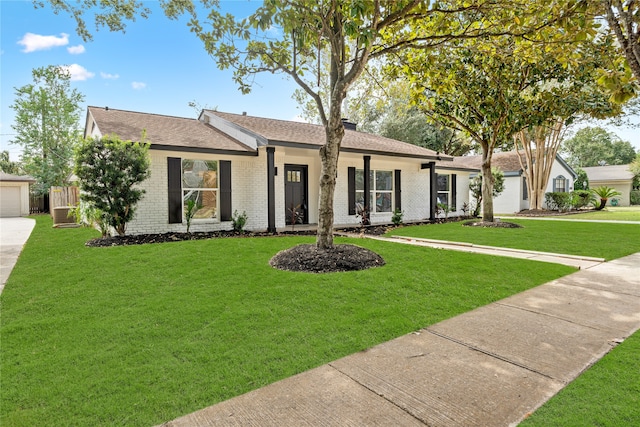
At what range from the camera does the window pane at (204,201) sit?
10.7 metres

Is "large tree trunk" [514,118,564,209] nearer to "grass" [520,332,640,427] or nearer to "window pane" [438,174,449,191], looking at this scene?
"window pane" [438,174,449,191]

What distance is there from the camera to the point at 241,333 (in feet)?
11.4

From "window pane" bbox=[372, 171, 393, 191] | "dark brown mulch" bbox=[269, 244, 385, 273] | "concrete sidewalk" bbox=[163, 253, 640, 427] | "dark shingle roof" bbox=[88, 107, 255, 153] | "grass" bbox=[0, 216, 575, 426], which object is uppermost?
"dark shingle roof" bbox=[88, 107, 255, 153]

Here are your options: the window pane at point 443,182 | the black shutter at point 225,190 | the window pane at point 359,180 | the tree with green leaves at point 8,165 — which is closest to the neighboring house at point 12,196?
the black shutter at point 225,190

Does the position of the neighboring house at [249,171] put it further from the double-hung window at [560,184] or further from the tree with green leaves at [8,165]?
the tree with green leaves at [8,165]

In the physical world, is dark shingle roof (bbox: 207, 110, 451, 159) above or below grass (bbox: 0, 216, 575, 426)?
above

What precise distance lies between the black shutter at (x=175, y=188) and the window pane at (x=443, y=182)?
12.2 m

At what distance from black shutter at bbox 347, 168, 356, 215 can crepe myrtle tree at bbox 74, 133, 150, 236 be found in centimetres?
709

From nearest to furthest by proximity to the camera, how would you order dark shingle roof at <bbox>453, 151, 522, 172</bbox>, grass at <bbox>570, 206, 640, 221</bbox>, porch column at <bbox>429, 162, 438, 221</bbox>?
porch column at <bbox>429, 162, 438, 221</bbox>, grass at <bbox>570, 206, 640, 221</bbox>, dark shingle roof at <bbox>453, 151, 522, 172</bbox>

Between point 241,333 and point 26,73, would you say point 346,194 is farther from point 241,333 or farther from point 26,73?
point 26,73

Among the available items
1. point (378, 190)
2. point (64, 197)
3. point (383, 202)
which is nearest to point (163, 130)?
point (378, 190)

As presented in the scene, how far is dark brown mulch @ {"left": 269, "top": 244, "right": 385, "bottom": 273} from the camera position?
19.4ft

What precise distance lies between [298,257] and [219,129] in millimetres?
8892

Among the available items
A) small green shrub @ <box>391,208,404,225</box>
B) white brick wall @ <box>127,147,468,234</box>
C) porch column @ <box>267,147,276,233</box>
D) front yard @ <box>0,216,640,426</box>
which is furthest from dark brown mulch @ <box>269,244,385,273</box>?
small green shrub @ <box>391,208,404,225</box>
